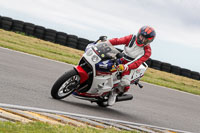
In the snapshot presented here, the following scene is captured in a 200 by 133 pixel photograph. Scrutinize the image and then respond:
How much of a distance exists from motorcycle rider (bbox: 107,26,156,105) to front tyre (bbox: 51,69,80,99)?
3.39 ft

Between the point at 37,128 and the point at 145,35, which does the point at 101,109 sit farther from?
the point at 37,128

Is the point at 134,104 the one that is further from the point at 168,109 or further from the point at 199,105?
the point at 199,105

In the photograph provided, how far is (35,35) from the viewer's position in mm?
23438

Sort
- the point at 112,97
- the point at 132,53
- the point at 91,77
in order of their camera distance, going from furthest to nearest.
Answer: the point at 112,97 → the point at 132,53 → the point at 91,77

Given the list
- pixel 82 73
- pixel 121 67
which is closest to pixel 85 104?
pixel 82 73

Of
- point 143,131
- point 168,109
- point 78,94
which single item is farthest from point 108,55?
point 168,109

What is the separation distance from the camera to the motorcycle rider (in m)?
7.46

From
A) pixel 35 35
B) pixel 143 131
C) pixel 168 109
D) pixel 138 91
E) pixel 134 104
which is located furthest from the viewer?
pixel 35 35

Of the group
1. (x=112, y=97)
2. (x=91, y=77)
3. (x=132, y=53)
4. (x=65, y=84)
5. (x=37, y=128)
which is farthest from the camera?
(x=112, y=97)

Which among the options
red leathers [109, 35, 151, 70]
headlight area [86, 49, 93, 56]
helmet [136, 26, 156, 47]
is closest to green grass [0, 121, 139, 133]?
headlight area [86, 49, 93, 56]

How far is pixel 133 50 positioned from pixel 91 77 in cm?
117

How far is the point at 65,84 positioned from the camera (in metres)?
7.05

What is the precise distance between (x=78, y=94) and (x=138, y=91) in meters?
4.93

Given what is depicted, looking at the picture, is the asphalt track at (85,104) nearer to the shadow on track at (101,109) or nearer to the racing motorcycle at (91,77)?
the shadow on track at (101,109)
